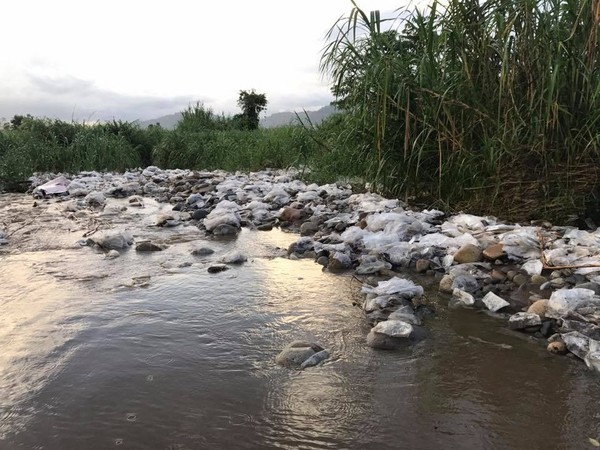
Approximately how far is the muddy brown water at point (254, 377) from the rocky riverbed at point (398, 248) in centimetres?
14

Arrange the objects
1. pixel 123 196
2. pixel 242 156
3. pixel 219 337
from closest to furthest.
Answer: pixel 219 337 < pixel 123 196 < pixel 242 156

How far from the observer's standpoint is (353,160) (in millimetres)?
5449

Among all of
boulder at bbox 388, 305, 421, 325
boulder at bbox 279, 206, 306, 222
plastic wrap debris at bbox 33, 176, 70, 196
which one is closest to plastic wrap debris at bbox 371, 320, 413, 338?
boulder at bbox 388, 305, 421, 325

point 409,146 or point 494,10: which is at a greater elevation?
point 494,10

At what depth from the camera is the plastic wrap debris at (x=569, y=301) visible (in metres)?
2.40

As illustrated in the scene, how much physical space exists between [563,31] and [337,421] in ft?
12.0

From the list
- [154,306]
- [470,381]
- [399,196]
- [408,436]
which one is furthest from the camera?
[399,196]

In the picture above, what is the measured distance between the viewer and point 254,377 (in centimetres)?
196

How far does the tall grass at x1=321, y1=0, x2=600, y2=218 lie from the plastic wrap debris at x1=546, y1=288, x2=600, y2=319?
157 cm

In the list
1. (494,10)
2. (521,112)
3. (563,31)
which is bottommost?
(521,112)

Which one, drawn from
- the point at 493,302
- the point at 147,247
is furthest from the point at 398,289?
the point at 147,247

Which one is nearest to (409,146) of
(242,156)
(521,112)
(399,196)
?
(399,196)

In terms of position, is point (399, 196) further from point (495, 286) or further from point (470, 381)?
point (470, 381)

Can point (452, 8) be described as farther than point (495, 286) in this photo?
Yes
